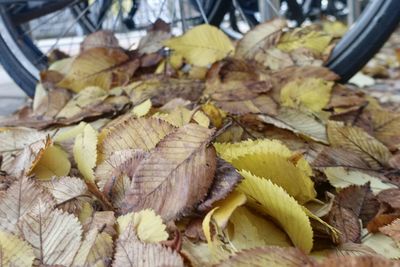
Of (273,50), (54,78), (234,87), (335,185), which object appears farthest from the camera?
(54,78)

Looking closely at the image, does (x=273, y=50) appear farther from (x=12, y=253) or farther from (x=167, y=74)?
(x=12, y=253)

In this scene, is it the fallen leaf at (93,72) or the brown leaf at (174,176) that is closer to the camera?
the brown leaf at (174,176)

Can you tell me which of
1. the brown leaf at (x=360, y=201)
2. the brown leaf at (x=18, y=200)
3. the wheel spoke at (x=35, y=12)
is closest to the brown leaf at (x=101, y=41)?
the wheel spoke at (x=35, y=12)

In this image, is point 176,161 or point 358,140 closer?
point 176,161

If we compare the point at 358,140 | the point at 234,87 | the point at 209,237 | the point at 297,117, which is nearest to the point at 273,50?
the point at 234,87

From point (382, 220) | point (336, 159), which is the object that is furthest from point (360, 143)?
point (382, 220)

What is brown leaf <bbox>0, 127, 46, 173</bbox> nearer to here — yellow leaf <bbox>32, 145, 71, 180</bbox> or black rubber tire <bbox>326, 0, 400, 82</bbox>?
yellow leaf <bbox>32, 145, 71, 180</bbox>

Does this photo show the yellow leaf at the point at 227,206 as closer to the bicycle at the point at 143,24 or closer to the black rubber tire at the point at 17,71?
the bicycle at the point at 143,24
